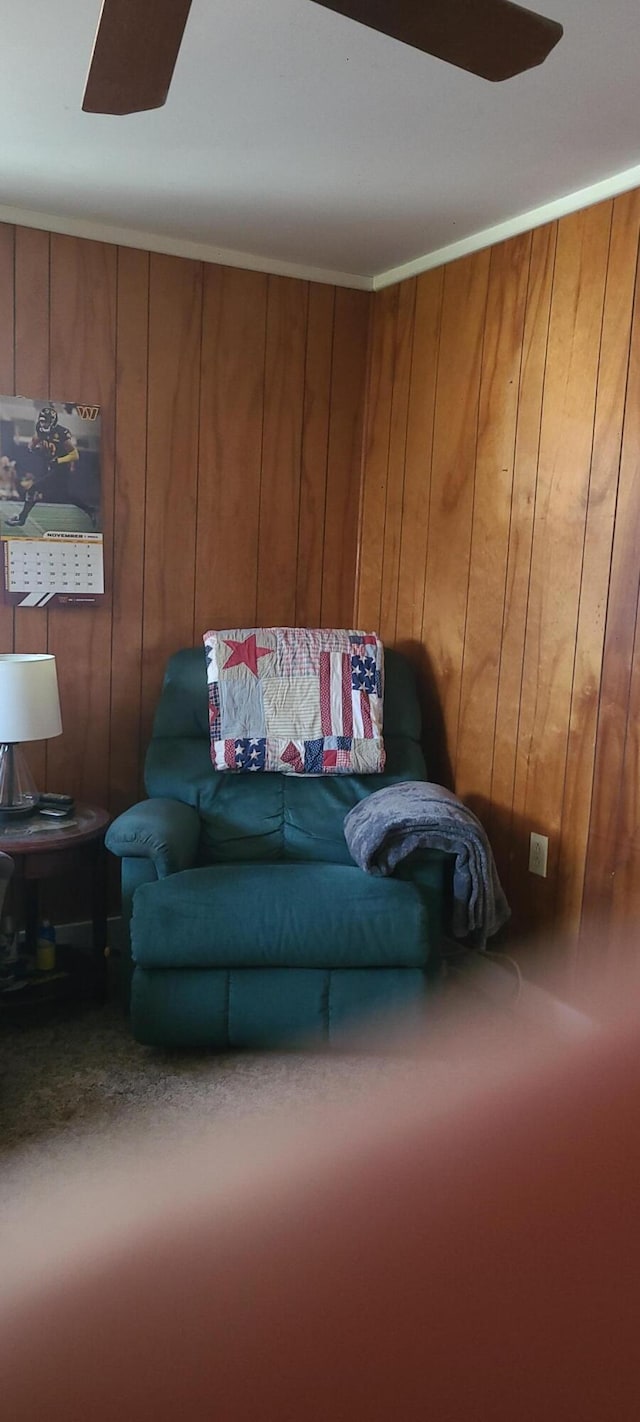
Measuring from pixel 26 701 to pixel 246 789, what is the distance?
2.37ft

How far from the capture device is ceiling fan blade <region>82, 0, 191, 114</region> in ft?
4.33

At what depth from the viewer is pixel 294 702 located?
3.10 metres

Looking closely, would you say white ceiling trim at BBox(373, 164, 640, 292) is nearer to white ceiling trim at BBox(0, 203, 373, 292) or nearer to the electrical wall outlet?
white ceiling trim at BBox(0, 203, 373, 292)

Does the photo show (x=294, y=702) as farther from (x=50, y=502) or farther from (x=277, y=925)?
(x=50, y=502)

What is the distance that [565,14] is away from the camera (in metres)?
1.79

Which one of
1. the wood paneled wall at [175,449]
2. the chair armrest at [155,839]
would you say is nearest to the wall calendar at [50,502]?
the wood paneled wall at [175,449]

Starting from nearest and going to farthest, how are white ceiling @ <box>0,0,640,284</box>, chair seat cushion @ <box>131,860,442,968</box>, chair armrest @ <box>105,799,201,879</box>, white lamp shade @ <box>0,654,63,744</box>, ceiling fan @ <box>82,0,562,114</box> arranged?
ceiling fan @ <box>82,0,562,114</box>
white ceiling @ <box>0,0,640,284</box>
chair seat cushion @ <box>131,860,442,968</box>
chair armrest @ <box>105,799,201,879</box>
white lamp shade @ <box>0,654,63,744</box>

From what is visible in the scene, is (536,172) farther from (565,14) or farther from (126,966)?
(126,966)

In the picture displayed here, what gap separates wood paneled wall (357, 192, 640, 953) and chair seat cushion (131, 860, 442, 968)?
561 millimetres

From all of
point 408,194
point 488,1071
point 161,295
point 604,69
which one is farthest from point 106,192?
point 488,1071

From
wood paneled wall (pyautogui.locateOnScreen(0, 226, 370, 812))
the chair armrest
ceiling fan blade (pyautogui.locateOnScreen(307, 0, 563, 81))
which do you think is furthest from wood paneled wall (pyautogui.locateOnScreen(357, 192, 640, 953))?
ceiling fan blade (pyautogui.locateOnScreen(307, 0, 563, 81))

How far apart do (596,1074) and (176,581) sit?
313 cm

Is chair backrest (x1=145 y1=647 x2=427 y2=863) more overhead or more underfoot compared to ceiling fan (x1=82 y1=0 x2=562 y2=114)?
more underfoot

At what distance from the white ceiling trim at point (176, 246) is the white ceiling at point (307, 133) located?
14 millimetres
